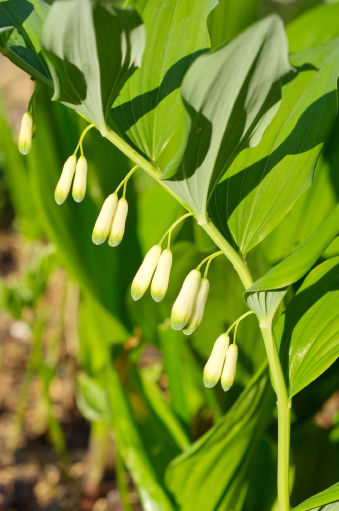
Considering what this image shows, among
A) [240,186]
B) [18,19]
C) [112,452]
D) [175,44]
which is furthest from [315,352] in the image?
[112,452]

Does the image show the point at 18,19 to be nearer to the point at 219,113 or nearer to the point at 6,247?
the point at 219,113

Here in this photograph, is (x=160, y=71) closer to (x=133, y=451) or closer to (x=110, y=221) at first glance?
(x=110, y=221)

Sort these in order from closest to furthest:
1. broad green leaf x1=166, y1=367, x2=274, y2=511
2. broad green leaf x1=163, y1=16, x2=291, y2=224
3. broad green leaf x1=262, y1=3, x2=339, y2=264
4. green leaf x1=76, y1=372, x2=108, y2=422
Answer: broad green leaf x1=163, y1=16, x2=291, y2=224 < broad green leaf x1=166, y1=367, x2=274, y2=511 < broad green leaf x1=262, y1=3, x2=339, y2=264 < green leaf x1=76, y1=372, x2=108, y2=422

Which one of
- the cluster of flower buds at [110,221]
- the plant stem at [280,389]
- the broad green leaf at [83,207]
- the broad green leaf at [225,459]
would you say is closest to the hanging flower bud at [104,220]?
the cluster of flower buds at [110,221]

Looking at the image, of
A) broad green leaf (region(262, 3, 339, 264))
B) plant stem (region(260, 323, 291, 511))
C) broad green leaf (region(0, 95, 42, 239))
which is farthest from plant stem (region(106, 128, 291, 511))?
broad green leaf (region(0, 95, 42, 239))

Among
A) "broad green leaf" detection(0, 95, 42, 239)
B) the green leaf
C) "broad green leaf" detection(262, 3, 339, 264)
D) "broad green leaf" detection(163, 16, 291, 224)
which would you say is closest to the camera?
"broad green leaf" detection(163, 16, 291, 224)

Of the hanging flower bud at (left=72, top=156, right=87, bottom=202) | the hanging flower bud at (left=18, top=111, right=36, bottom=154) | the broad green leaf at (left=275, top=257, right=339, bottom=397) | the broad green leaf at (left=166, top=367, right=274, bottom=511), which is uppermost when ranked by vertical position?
the hanging flower bud at (left=18, top=111, right=36, bottom=154)

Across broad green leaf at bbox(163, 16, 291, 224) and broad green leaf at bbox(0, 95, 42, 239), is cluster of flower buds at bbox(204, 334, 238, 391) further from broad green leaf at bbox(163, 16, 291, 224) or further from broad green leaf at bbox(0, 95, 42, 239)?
broad green leaf at bbox(0, 95, 42, 239)

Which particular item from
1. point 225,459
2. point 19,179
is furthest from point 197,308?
point 19,179
